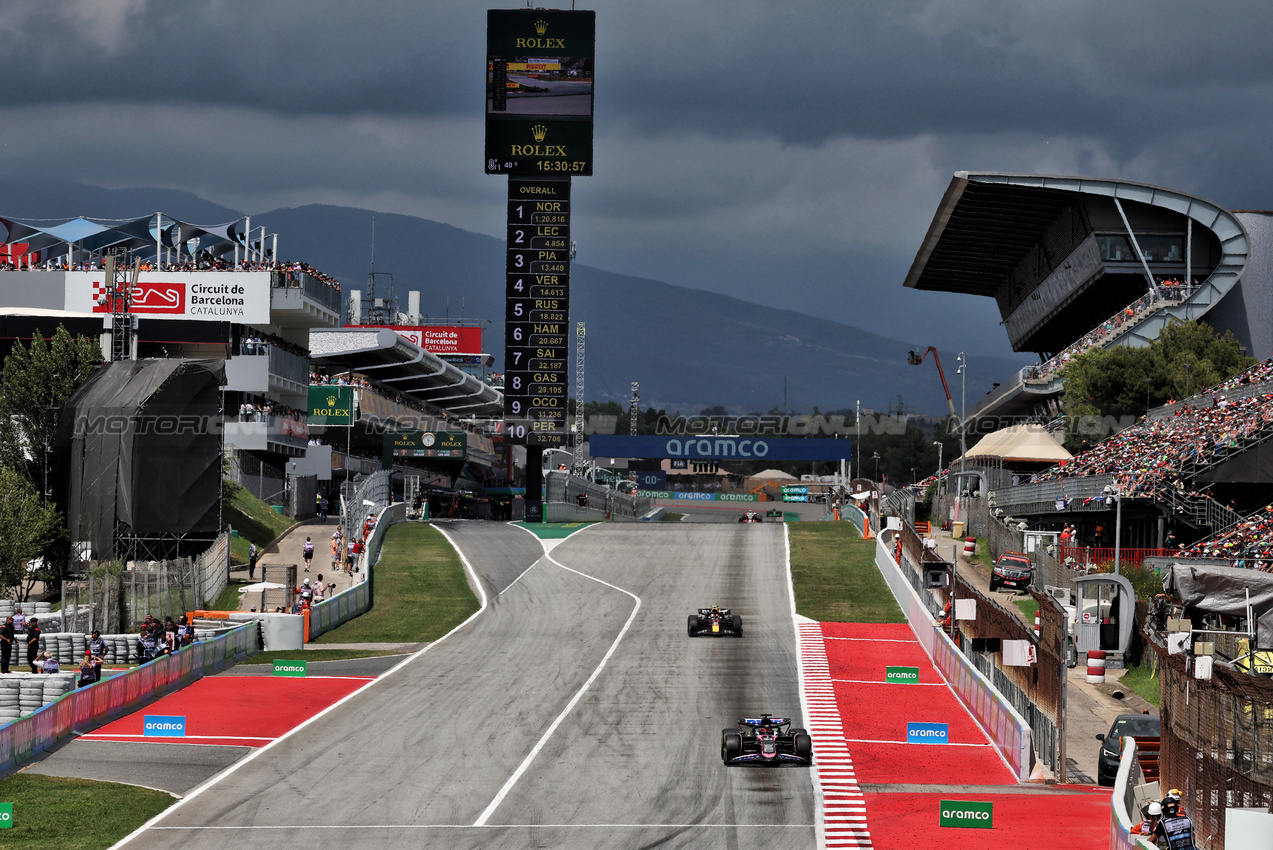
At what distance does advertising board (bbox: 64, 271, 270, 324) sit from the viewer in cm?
7962

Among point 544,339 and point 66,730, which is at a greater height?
point 544,339

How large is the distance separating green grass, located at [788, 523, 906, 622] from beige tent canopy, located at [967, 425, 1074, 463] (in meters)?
8.04

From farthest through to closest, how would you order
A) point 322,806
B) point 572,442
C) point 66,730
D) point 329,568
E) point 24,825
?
point 572,442 → point 329,568 → point 66,730 → point 322,806 → point 24,825

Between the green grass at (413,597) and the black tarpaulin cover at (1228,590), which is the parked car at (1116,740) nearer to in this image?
the black tarpaulin cover at (1228,590)

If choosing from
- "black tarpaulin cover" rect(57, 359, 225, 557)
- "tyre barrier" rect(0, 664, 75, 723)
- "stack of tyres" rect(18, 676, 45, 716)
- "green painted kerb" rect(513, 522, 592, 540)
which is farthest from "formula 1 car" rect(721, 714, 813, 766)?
"green painted kerb" rect(513, 522, 592, 540)

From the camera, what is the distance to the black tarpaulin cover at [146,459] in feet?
155

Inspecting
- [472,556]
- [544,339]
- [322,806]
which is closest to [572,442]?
[544,339]

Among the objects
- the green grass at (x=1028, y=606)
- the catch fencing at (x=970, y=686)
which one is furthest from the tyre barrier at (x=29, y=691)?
the green grass at (x=1028, y=606)

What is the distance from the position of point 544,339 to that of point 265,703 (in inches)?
1564

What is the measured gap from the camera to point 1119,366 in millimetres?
71500

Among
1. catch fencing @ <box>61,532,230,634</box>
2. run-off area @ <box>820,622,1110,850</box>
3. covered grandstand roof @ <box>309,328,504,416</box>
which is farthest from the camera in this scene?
covered grandstand roof @ <box>309,328,504,416</box>

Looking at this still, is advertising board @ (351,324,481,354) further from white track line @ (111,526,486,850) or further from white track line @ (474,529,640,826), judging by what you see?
white track line @ (111,526,486,850)

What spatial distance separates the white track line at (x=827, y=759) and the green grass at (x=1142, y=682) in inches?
282

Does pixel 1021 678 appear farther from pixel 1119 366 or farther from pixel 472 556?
pixel 1119 366
